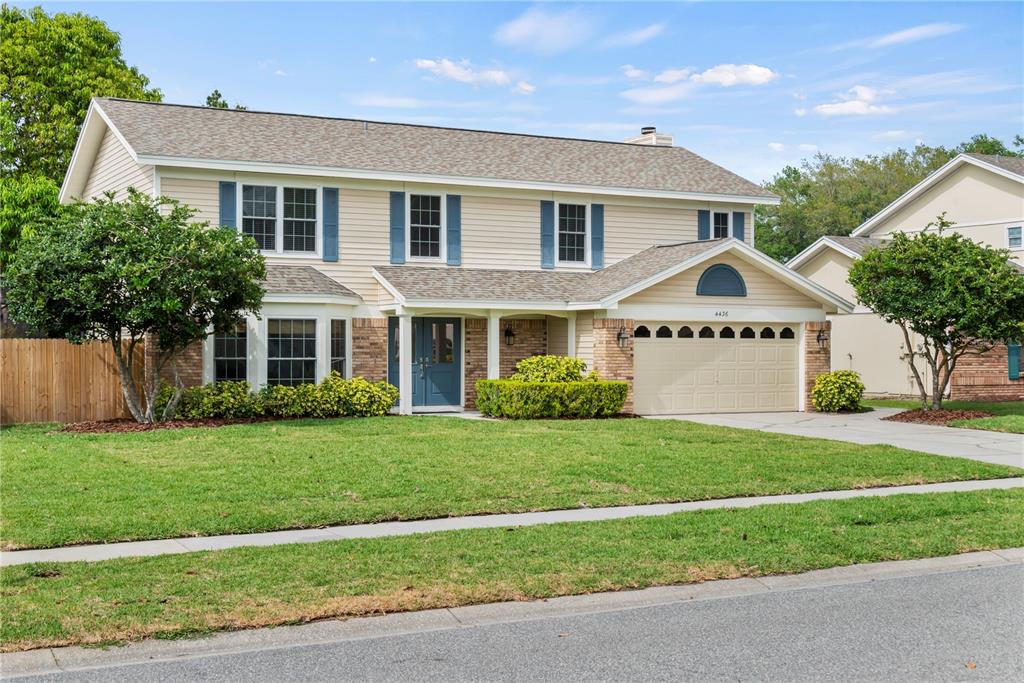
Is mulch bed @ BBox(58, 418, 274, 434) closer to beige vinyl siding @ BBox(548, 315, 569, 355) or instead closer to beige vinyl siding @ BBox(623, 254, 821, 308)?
beige vinyl siding @ BBox(548, 315, 569, 355)

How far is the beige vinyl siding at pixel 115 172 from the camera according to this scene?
22.3 metres

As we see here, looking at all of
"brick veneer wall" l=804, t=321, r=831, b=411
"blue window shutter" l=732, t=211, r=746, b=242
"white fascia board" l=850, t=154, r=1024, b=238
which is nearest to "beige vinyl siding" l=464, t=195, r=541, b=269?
"blue window shutter" l=732, t=211, r=746, b=242

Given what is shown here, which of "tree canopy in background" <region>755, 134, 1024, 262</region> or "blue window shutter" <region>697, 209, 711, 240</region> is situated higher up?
"tree canopy in background" <region>755, 134, 1024, 262</region>

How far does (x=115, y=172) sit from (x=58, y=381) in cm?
609

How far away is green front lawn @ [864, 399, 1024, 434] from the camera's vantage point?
66.9 ft

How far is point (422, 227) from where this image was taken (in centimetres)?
2428

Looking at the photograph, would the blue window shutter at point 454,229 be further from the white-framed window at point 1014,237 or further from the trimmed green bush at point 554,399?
the white-framed window at point 1014,237

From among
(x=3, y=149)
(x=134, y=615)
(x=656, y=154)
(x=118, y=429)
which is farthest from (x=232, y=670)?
(x=3, y=149)

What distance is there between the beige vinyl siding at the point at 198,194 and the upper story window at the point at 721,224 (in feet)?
40.8

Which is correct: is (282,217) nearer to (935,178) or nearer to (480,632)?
(480,632)

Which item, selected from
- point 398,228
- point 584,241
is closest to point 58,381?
point 398,228

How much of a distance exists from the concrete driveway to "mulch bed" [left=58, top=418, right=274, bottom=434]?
355 inches

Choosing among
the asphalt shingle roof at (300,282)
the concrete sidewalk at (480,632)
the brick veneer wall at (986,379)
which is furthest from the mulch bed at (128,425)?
the brick veneer wall at (986,379)

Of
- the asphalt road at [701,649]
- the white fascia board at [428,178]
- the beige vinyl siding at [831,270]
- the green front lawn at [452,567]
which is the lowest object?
the asphalt road at [701,649]
